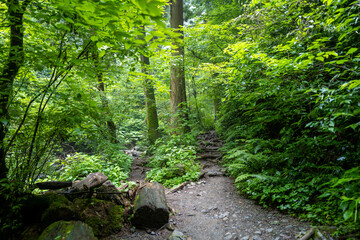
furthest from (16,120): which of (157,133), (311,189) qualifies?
(157,133)

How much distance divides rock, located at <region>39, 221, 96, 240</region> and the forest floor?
708mm

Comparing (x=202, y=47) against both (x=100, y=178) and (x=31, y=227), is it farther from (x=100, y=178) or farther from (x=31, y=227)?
(x=31, y=227)

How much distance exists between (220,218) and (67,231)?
295 centimetres

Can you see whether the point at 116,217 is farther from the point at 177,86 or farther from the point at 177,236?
the point at 177,86

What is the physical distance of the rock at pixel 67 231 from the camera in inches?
97.5

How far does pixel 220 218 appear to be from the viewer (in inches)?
159

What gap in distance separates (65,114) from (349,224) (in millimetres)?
4285

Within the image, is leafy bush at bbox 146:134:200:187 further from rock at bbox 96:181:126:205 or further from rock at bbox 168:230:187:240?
rock at bbox 168:230:187:240

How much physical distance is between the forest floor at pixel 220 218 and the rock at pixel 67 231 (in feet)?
2.32

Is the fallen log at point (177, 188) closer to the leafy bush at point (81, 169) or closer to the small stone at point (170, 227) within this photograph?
the leafy bush at point (81, 169)

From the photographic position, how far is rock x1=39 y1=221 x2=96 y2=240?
8.13 ft

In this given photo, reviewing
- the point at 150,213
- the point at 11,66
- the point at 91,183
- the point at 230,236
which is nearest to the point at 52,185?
the point at 91,183

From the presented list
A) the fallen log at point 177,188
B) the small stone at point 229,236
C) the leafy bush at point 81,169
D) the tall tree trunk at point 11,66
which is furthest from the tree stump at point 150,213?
the tall tree trunk at point 11,66

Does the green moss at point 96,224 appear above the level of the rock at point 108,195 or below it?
below
